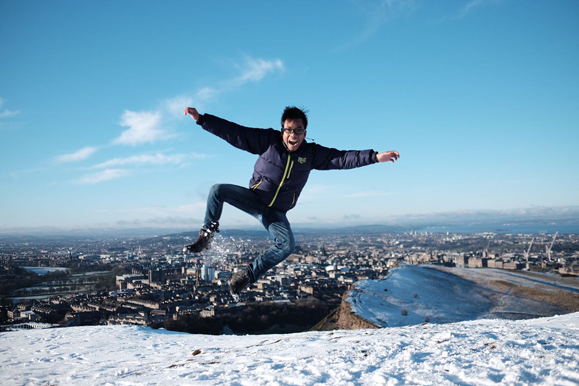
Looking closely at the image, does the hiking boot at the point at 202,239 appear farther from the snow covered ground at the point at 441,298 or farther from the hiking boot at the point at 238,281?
the snow covered ground at the point at 441,298

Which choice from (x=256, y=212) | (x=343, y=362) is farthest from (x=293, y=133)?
(x=343, y=362)

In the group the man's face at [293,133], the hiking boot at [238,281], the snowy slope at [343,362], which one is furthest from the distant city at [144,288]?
the man's face at [293,133]

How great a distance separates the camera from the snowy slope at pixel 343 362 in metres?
2.69

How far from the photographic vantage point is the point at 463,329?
4422 millimetres

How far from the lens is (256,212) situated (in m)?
4.21

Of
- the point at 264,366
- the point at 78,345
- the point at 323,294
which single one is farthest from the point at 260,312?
the point at 264,366

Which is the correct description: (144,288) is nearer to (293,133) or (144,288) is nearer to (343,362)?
(293,133)

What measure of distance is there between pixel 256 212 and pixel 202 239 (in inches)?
27.1

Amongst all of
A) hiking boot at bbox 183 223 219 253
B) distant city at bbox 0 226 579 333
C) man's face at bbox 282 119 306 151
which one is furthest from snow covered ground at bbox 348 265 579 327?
man's face at bbox 282 119 306 151

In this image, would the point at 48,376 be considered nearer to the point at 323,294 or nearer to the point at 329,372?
the point at 329,372

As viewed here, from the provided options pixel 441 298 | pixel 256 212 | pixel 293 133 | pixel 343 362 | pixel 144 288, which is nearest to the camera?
pixel 343 362

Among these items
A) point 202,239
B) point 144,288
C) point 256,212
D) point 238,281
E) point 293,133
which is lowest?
point 144,288

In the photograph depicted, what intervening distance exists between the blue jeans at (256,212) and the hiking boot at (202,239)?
0.06 metres

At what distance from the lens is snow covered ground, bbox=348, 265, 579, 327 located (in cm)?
1186
